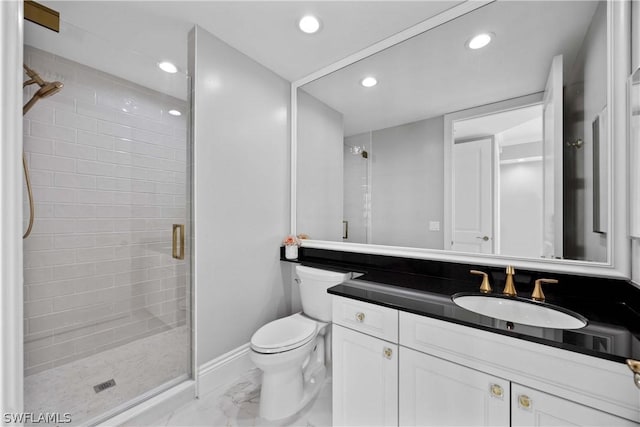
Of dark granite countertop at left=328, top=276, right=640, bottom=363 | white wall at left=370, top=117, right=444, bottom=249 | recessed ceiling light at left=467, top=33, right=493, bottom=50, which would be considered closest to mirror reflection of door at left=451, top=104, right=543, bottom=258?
white wall at left=370, top=117, right=444, bottom=249

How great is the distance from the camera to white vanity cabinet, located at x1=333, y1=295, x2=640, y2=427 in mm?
818

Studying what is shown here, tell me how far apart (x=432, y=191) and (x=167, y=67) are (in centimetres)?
191

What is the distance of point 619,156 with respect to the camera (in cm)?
112

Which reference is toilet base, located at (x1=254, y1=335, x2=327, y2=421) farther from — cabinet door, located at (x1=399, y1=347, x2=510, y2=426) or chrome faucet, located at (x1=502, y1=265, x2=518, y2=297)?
chrome faucet, located at (x1=502, y1=265, x2=518, y2=297)

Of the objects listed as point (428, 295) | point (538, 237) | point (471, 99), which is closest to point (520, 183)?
point (538, 237)

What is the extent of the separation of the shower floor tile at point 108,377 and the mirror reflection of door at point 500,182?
1915 millimetres

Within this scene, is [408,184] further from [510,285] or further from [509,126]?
[510,285]

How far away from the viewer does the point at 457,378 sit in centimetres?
104

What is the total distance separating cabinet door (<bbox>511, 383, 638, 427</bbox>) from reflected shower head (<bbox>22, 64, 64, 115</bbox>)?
2.62 metres

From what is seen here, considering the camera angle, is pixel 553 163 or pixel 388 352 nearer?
pixel 388 352

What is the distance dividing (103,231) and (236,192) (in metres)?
0.87

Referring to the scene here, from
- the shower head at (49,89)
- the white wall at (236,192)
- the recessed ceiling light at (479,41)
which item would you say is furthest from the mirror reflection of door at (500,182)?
the shower head at (49,89)

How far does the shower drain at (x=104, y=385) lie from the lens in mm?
1552

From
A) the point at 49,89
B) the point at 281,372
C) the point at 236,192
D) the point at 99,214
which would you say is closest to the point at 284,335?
the point at 281,372
